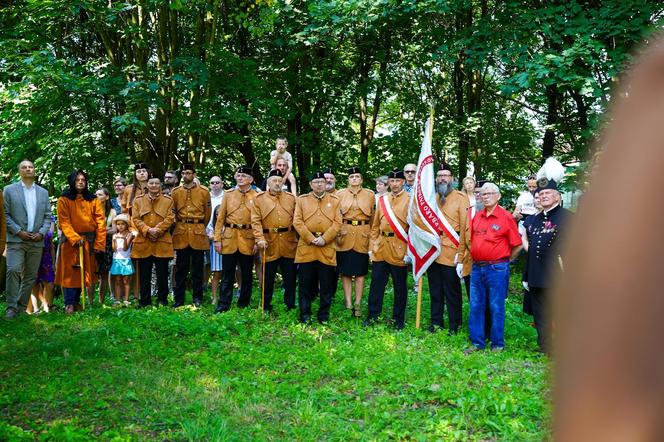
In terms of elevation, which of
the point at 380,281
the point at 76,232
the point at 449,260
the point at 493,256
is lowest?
the point at 380,281

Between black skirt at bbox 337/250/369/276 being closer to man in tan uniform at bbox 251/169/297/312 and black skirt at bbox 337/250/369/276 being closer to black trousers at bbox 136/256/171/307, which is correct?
man in tan uniform at bbox 251/169/297/312

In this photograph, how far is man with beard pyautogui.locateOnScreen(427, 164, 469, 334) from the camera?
349 inches

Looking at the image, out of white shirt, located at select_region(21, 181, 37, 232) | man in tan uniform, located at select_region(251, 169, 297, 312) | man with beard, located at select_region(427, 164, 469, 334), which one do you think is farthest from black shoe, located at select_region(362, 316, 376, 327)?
white shirt, located at select_region(21, 181, 37, 232)

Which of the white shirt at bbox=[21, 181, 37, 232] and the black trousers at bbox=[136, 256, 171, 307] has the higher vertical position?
the white shirt at bbox=[21, 181, 37, 232]

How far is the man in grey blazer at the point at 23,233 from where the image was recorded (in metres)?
8.93

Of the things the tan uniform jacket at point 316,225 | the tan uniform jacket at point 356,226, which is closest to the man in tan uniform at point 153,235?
the tan uniform jacket at point 316,225

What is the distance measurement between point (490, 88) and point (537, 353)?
13.0 meters

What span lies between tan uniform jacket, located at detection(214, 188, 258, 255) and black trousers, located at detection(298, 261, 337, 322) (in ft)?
3.56

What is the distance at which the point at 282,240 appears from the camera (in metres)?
9.96

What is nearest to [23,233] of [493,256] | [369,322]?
[369,322]

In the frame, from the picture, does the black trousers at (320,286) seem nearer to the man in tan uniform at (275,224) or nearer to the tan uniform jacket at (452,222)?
the man in tan uniform at (275,224)

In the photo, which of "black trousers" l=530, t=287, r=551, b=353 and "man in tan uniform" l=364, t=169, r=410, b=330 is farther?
"man in tan uniform" l=364, t=169, r=410, b=330

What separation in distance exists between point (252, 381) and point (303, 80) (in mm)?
10477

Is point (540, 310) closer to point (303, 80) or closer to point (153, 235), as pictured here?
point (153, 235)
